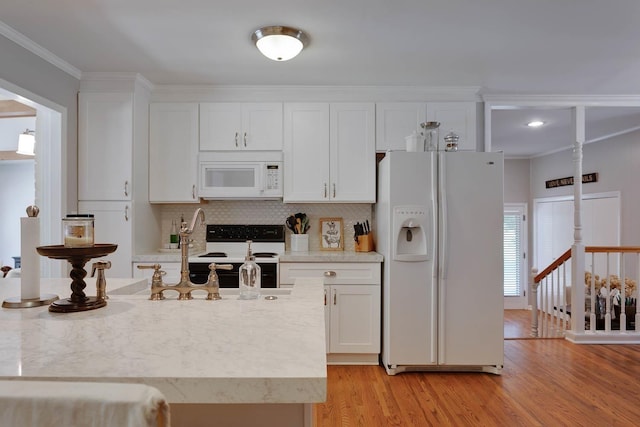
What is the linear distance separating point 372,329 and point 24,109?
3.58 m

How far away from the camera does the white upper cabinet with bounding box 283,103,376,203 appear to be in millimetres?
3416

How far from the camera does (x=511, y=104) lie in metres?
3.62

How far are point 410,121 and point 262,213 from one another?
162cm

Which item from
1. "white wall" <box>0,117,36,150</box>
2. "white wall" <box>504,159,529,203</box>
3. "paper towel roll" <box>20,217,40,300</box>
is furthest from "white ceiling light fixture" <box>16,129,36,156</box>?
"white wall" <box>504,159,529,203</box>

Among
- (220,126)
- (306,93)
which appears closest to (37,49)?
(220,126)

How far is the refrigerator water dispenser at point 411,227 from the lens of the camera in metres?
2.93

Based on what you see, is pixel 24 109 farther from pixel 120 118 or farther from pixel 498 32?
pixel 498 32

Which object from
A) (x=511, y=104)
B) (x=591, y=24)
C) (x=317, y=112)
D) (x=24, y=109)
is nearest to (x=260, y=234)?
(x=317, y=112)

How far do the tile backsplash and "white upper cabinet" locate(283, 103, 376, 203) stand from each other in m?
0.33

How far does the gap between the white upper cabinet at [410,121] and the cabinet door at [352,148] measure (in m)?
0.09

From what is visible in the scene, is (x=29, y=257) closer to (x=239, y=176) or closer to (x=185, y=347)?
(x=185, y=347)

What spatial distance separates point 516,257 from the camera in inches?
269

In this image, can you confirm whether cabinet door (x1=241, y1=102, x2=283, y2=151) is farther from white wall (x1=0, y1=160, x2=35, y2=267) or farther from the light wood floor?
white wall (x1=0, y1=160, x2=35, y2=267)

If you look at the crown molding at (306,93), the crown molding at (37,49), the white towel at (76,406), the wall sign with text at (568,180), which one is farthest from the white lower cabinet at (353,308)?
the wall sign with text at (568,180)
